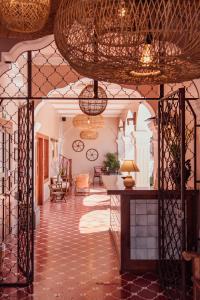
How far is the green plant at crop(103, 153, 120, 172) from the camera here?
61.8 feet

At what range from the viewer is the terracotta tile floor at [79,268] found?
4.47 m

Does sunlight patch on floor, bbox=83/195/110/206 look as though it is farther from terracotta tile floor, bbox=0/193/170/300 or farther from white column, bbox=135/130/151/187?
terracotta tile floor, bbox=0/193/170/300

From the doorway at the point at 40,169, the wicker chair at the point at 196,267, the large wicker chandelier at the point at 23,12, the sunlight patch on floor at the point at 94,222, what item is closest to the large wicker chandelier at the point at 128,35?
the large wicker chandelier at the point at 23,12

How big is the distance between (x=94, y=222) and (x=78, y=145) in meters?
11.8

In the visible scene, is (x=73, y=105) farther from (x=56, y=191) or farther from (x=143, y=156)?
(x=143, y=156)

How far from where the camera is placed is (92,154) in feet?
67.2

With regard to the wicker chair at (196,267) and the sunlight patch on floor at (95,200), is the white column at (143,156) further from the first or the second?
the wicker chair at (196,267)

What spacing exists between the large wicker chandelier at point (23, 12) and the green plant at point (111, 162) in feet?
51.3

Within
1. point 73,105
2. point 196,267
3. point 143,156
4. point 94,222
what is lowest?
point 94,222

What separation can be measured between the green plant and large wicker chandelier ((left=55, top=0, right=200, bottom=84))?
1689cm

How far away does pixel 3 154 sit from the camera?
6609 millimetres

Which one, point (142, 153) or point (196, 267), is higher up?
point (142, 153)

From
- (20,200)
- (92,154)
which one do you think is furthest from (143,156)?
(92,154)

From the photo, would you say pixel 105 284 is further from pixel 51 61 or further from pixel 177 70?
pixel 51 61
